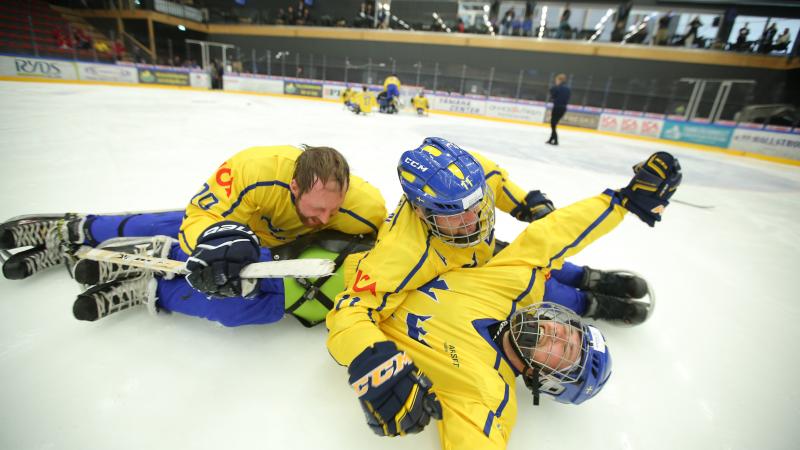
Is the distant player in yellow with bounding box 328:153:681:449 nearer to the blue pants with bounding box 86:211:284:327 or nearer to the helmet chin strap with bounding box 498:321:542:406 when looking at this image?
the helmet chin strap with bounding box 498:321:542:406

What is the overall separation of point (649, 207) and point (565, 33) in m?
20.3

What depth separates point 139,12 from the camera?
66.0 ft

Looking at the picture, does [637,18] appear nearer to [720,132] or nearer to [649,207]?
[720,132]

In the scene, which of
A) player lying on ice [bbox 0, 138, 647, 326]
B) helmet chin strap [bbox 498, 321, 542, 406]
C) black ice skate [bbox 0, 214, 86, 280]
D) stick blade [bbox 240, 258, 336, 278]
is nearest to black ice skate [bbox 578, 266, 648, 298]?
player lying on ice [bbox 0, 138, 647, 326]

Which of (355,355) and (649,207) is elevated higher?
(649,207)

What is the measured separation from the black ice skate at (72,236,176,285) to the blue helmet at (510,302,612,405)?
1.58m

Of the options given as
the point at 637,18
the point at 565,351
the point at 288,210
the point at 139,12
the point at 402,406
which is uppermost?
the point at 637,18

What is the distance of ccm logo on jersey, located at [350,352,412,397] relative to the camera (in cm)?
107

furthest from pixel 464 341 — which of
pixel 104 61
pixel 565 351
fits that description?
pixel 104 61

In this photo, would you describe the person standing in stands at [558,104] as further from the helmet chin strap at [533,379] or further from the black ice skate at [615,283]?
the helmet chin strap at [533,379]

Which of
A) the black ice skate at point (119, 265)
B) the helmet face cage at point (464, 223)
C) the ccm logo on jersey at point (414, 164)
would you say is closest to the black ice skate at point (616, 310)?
the helmet face cage at point (464, 223)

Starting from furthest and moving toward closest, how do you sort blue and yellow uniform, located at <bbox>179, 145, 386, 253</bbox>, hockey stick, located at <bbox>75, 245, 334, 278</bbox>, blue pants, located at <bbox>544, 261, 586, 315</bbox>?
blue pants, located at <bbox>544, 261, 586, 315</bbox> → blue and yellow uniform, located at <bbox>179, 145, 386, 253</bbox> → hockey stick, located at <bbox>75, 245, 334, 278</bbox>

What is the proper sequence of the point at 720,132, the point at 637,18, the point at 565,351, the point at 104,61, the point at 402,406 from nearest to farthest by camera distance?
the point at 402,406 < the point at 565,351 < the point at 720,132 < the point at 104,61 < the point at 637,18

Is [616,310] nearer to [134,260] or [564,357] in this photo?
[564,357]
